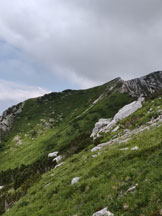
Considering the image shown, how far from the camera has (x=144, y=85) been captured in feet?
281

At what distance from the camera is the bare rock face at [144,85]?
81.9 m

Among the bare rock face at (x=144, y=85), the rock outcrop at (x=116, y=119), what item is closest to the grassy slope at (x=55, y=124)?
the rock outcrop at (x=116, y=119)

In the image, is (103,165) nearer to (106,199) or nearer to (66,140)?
(106,199)

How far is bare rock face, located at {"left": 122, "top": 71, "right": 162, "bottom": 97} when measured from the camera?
81.9 meters

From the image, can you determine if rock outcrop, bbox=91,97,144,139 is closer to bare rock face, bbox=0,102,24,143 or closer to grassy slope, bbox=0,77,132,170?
grassy slope, bbox=0,77,132,170

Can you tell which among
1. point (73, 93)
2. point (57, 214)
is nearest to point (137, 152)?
point (57, 214)

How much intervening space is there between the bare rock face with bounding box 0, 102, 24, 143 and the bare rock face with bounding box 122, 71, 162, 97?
67381 mm

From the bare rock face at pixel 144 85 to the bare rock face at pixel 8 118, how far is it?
221 feet

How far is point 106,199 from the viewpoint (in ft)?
31.7

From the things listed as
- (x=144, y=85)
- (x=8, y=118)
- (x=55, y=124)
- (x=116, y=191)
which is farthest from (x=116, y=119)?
(x=8, y=118)

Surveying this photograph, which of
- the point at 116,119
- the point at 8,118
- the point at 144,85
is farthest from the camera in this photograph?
→ the point at 8,118

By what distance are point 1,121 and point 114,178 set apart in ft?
356

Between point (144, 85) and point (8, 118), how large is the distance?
7985cm

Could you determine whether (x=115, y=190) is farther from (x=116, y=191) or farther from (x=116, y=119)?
(x=116, y=119)
